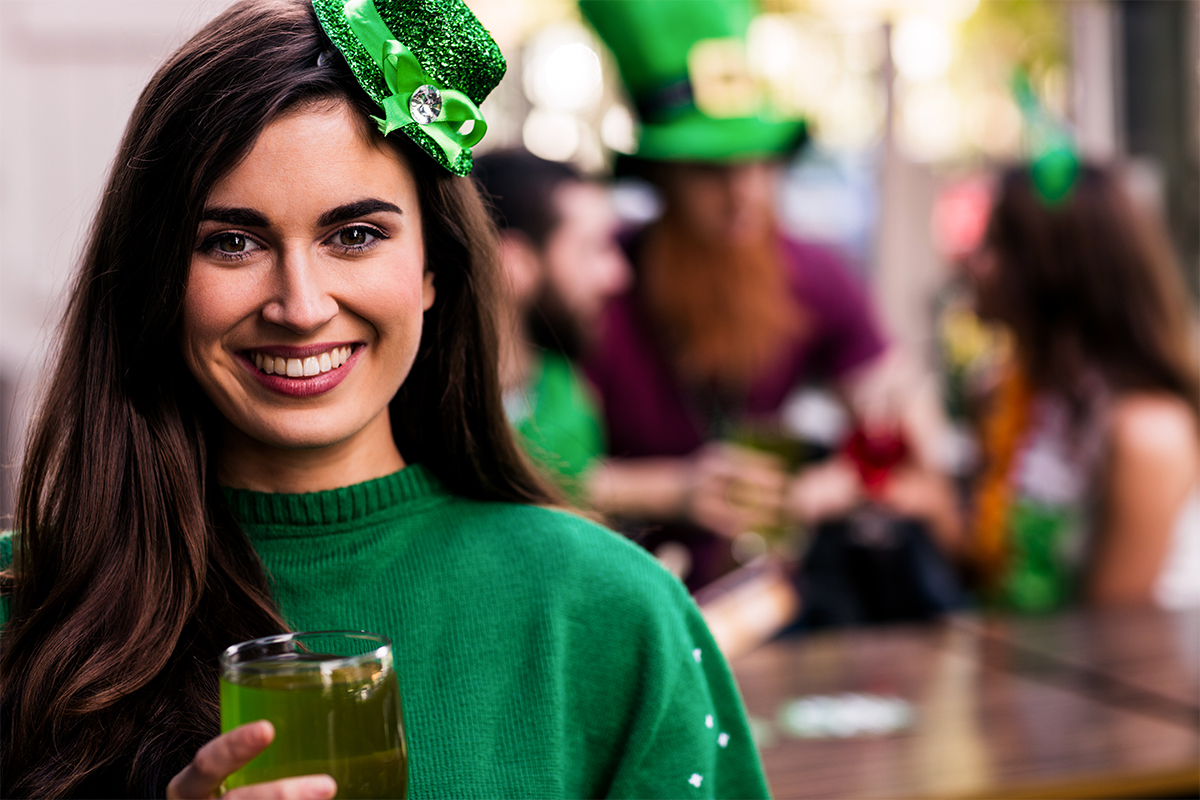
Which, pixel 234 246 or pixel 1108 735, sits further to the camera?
pixel 1108 735

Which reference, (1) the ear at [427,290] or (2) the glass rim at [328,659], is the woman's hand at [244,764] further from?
(1) the ear at [427,290]

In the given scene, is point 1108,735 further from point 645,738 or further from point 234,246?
point 234,246

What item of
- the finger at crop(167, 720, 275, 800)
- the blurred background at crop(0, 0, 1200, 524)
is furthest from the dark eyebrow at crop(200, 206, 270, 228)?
the blurred background at crop(0, 0, 1200, 524)

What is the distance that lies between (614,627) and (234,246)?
1.46 ft

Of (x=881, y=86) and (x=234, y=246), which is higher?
(x=881, y=86)

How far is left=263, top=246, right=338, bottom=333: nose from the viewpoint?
0.90 metres

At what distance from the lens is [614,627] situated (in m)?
1.04

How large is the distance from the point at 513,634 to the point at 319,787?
344mm

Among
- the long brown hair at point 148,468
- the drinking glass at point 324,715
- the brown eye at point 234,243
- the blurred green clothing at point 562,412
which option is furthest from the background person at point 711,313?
the drinking glass at point 324,715

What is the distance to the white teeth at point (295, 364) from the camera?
36.8 inches

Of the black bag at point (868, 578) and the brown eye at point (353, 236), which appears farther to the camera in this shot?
the black bag at point (868, 578)

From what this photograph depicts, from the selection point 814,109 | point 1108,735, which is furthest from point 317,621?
point 814,109

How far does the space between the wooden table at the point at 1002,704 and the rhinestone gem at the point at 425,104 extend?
1.05m

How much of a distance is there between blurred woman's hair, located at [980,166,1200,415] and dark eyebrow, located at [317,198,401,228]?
2.09m
